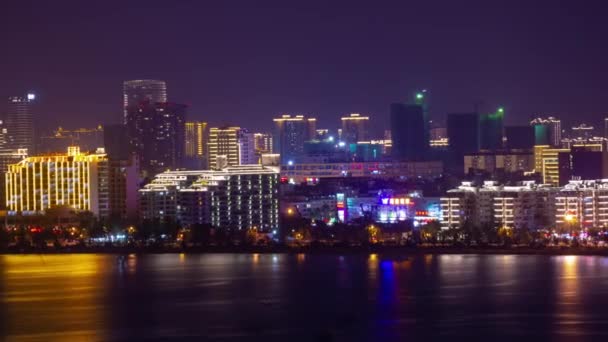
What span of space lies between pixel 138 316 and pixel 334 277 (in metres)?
5.80

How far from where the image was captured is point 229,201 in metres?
37.1

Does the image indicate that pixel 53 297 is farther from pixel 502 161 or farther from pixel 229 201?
pixel 502 161

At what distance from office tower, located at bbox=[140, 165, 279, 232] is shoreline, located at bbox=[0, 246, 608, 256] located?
9.19ft

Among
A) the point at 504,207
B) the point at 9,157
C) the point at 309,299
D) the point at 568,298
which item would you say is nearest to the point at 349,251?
the point at 504,207

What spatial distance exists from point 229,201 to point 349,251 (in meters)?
5.72

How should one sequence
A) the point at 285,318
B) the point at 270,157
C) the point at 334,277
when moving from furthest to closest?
the point at 270,157 < the point at 334,277 < the point at 285,318

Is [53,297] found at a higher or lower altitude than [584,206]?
lower

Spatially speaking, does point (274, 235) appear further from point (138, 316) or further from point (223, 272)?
point (138, 316)

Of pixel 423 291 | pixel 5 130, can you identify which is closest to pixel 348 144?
pixel 5 130

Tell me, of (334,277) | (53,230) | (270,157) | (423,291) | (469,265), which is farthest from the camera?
(270,157)

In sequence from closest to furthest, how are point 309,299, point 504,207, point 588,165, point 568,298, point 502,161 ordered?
point 568,298 → point 309,299 → point 504,207 → point 588,165 → point 502,161

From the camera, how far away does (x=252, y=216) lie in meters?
36.6

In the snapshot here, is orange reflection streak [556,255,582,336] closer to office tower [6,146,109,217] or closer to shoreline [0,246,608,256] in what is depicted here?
shoreline [0,246,608,256]

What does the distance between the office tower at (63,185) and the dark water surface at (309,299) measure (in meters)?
9.64
